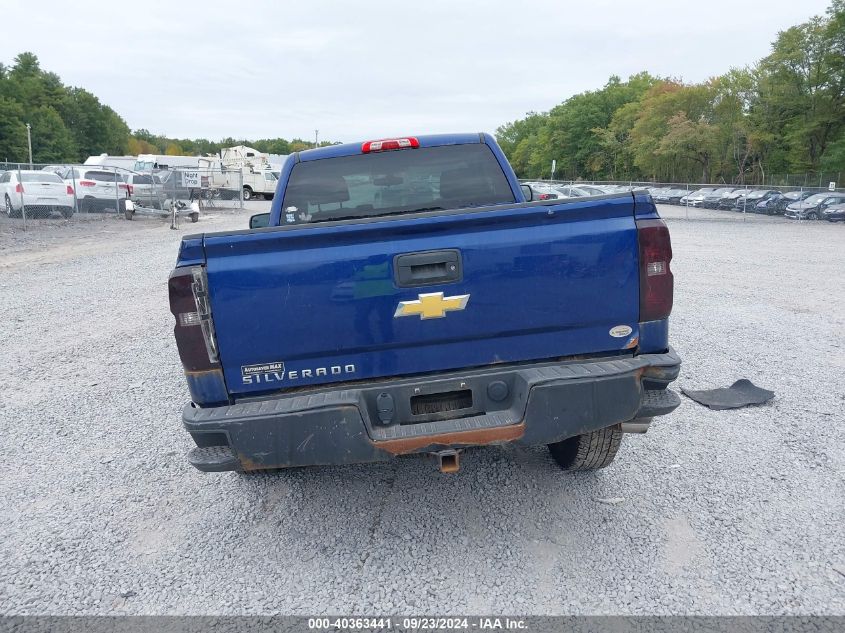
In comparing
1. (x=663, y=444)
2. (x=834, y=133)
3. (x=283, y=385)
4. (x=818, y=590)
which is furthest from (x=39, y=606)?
(x=834, y=133)

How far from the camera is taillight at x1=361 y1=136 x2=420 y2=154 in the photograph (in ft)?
14.2

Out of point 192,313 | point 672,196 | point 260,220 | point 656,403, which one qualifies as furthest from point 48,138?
point 656,403

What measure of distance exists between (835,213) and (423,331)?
30641mm

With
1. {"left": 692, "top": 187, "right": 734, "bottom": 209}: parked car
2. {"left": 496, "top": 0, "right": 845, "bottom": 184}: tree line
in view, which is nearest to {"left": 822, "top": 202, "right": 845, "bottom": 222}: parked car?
{"left": 692, "top": 187, "right": 734, "bottom": 209}: parked car

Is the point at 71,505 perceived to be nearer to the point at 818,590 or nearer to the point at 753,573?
the point at 753,573

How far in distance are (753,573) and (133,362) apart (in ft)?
19.1

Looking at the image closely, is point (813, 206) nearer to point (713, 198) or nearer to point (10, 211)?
point (713, 198)

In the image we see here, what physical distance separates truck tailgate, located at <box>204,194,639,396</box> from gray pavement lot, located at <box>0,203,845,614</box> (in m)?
0.94

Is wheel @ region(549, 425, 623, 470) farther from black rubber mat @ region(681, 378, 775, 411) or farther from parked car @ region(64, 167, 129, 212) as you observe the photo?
parked car @ region(64, 167, 129, 212)

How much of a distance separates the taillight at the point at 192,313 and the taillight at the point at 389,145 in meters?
1.88

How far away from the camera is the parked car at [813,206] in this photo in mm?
27833

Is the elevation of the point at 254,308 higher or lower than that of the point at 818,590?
higher

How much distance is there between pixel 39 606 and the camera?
2758 mm

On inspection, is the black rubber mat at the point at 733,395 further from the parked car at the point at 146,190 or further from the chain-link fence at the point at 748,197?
the parked car at the point at 146,190
